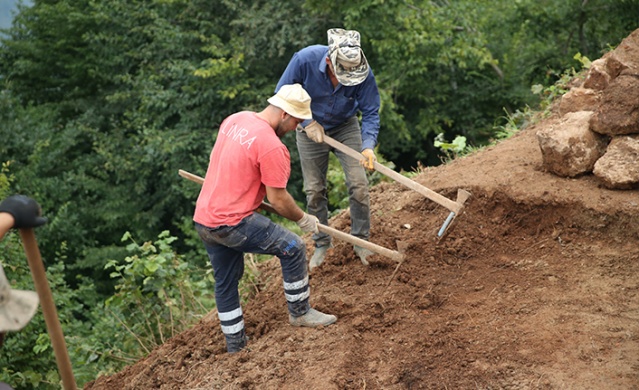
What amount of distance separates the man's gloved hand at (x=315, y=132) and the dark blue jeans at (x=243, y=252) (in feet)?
3.18

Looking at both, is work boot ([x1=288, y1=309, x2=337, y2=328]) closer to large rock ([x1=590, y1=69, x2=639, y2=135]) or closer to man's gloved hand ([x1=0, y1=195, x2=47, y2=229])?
man's gloved hand ([x1=0, y1=195, x2=47, y2=229])

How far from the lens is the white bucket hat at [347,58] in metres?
4.96

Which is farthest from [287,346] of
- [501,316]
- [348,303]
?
[501,316]

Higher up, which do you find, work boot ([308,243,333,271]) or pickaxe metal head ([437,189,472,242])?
pickaxe metal head ([437,189,472,242])

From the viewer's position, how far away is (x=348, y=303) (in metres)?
5.07

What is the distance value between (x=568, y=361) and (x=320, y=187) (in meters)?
2.44

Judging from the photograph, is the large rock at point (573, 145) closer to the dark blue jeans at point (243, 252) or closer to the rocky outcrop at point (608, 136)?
the rocky outcrop at point (608, 136)

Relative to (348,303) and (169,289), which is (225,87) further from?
(348,303)

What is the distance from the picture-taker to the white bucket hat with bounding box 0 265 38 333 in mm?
2936

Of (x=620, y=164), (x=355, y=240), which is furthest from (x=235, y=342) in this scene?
(x=620, y=164)

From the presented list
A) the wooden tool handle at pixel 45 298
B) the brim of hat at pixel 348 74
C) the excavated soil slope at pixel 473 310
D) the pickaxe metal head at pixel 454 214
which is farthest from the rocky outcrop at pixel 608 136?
the wooden tool handle at pixel 45 298

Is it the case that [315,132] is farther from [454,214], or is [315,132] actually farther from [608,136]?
[608,136]

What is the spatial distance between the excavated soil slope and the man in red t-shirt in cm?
53

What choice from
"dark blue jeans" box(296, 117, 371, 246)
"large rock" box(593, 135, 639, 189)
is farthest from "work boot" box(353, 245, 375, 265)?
"large rock" box(593, 135, 639, 189)
